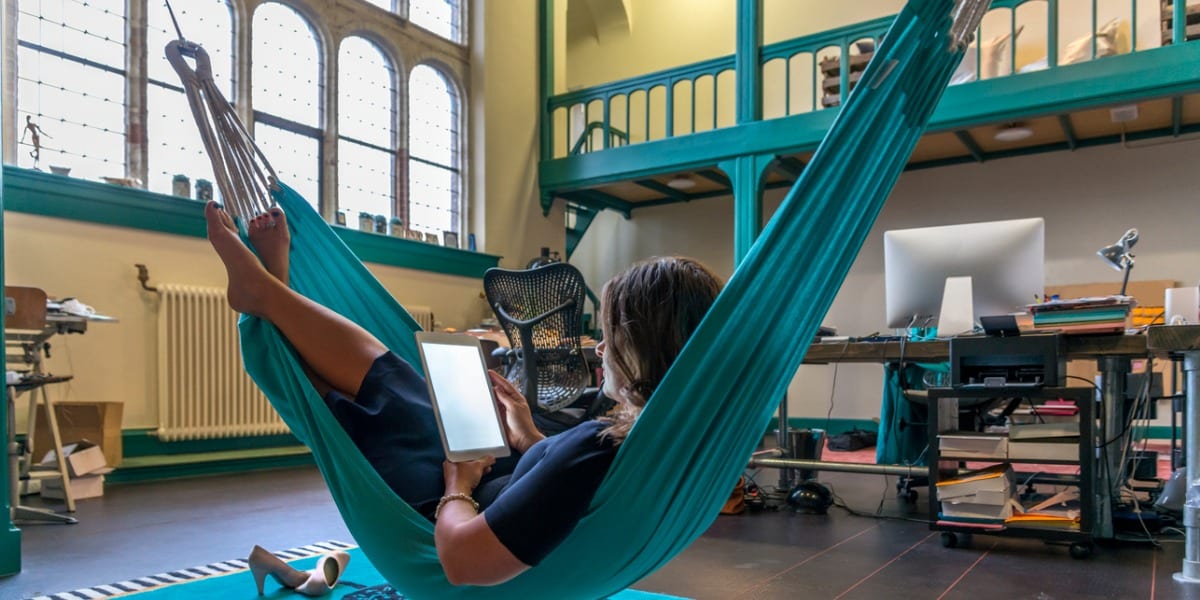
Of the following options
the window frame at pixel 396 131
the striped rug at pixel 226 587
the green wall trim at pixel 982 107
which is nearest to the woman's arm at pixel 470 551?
the striped rug at pixel 226 587

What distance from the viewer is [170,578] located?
2314 mm

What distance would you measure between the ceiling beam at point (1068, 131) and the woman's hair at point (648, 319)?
18.2 feet

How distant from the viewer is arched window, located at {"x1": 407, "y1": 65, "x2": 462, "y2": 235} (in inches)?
262

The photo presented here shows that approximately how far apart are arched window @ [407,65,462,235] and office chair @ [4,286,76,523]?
10.9 ft

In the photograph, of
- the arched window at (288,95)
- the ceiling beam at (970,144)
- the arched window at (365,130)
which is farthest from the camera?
the ceiling beam at (970,144)

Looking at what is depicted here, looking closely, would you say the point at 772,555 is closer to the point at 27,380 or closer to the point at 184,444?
the point at 27,380

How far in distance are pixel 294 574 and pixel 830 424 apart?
603 centimetres

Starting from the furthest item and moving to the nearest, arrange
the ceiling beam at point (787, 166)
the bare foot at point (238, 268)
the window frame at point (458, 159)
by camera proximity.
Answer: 1. the window frame at point (458, 159)
2. the ceiling beam at point (787, 166)
3. the bare foot at point (238, 268)

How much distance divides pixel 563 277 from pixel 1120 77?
415cm

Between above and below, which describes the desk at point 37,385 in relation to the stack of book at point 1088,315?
below

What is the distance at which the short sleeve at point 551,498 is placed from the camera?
1.10 metres

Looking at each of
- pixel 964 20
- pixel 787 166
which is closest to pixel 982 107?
pixel 787 166

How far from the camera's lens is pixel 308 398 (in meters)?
1.50

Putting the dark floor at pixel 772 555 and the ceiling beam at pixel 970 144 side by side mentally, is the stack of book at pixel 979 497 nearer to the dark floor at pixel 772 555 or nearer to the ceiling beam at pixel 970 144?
the dark floor at pixel 772 555
